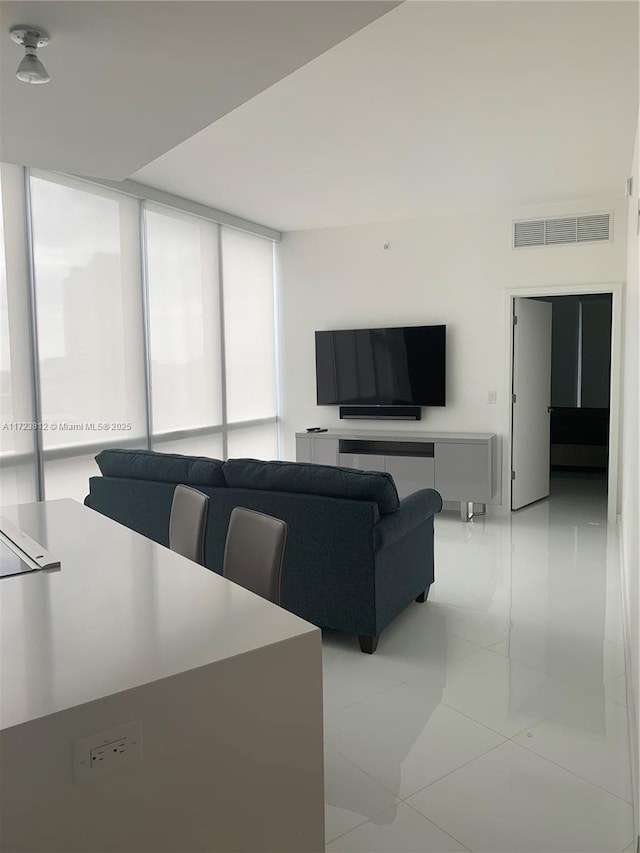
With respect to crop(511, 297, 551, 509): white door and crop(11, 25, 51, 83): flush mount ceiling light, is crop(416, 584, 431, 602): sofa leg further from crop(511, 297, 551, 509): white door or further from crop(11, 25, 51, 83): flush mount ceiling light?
crop(11, 25, 51, 83): flush mount ceiling light

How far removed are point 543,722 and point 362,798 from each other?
2.92ft

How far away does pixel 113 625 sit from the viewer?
164 centimetres

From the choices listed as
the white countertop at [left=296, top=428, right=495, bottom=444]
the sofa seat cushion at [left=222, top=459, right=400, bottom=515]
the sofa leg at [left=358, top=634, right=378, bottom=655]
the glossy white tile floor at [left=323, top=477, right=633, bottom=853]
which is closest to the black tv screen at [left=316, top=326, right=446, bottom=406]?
the white countertop at [left=296, top=428, right=495, bottom=444]

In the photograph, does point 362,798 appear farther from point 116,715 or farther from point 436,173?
point 436,173

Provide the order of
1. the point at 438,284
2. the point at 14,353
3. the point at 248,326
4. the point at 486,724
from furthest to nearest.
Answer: the point at 248,326 → the point at 438,284 → the point at 14,353 → the point at 486,724

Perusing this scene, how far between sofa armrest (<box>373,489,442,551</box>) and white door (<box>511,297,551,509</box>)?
9.78 ft

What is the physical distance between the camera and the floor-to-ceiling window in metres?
4.64

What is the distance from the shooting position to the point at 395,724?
2.71 m

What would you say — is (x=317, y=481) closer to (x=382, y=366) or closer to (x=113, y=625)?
(x=113, y=625)

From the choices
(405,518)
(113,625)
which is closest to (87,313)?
(405,518)

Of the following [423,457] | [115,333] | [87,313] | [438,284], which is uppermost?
A: [438,284]

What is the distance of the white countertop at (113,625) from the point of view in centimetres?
135

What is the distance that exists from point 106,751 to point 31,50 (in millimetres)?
1886

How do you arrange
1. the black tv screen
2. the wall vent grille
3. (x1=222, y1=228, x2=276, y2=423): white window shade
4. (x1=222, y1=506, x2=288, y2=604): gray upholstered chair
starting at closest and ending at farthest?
(x1=222, y1=506, x2=288, y2=604): gray upholstered chair
the wall vent grille
the black tv screen
(x1=222, y1=228, x2=276, y2=423): white window shade
